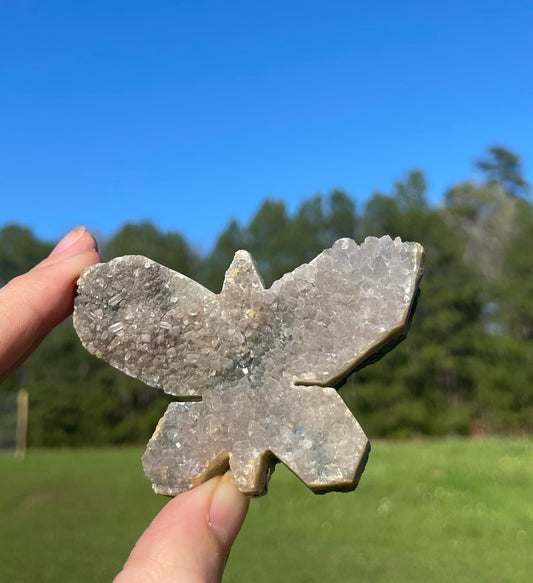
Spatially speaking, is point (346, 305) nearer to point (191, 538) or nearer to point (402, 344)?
point (191, 538)

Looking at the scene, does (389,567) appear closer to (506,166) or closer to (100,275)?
(100,275)

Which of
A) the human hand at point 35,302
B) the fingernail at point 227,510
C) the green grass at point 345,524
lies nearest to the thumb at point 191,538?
the fingernail at point 227,510

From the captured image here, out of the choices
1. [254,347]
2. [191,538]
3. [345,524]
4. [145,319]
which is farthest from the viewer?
[345,524]

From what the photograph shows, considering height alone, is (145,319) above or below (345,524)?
above

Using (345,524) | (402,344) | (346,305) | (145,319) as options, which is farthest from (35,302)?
(402,344)

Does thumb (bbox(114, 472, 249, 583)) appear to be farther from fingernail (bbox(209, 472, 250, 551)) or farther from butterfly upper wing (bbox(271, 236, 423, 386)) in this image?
butterfly upper wing (bbox(271, 236, 423, 386))

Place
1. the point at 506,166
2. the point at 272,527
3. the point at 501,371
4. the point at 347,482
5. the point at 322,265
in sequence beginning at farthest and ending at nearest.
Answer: the point at 506,166 < the point at 501,371 < the point at 272,527 < the point at 322,265 < the point at 347,482

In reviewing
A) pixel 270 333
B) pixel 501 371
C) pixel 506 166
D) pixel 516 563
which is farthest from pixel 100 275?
pixel 506 166
